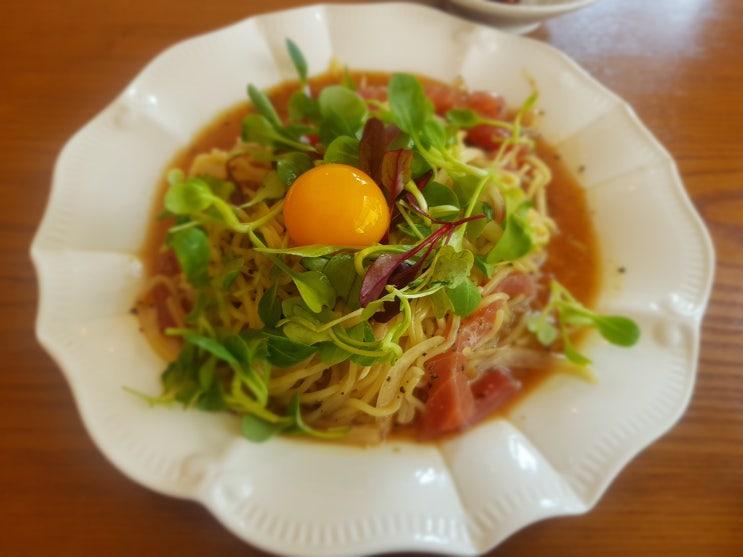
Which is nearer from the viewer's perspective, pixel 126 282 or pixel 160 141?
pixel 126 282

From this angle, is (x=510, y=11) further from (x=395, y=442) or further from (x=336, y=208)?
(x=395, y=442)

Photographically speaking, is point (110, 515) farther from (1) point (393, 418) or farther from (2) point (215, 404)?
(1) point (393, 418)

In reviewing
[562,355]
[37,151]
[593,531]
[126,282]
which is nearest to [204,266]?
[126,282]

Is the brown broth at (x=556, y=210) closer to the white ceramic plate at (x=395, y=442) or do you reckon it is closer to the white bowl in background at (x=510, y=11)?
the white ceramic plate at (x=395, y=442)

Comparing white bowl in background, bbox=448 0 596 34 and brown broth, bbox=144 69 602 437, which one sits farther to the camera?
white bowl in background, bbox=448 0 596 34

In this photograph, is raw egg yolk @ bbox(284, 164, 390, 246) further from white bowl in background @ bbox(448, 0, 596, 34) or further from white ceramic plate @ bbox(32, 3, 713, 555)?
white bowl in background @ bbox(448, 0, 596, 34)

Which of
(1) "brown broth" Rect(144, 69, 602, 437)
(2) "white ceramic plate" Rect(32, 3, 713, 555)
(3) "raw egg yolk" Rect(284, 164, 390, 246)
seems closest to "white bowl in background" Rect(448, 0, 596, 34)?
(2) "white ceramic plate" Rect(32, 3, 713, 555)
